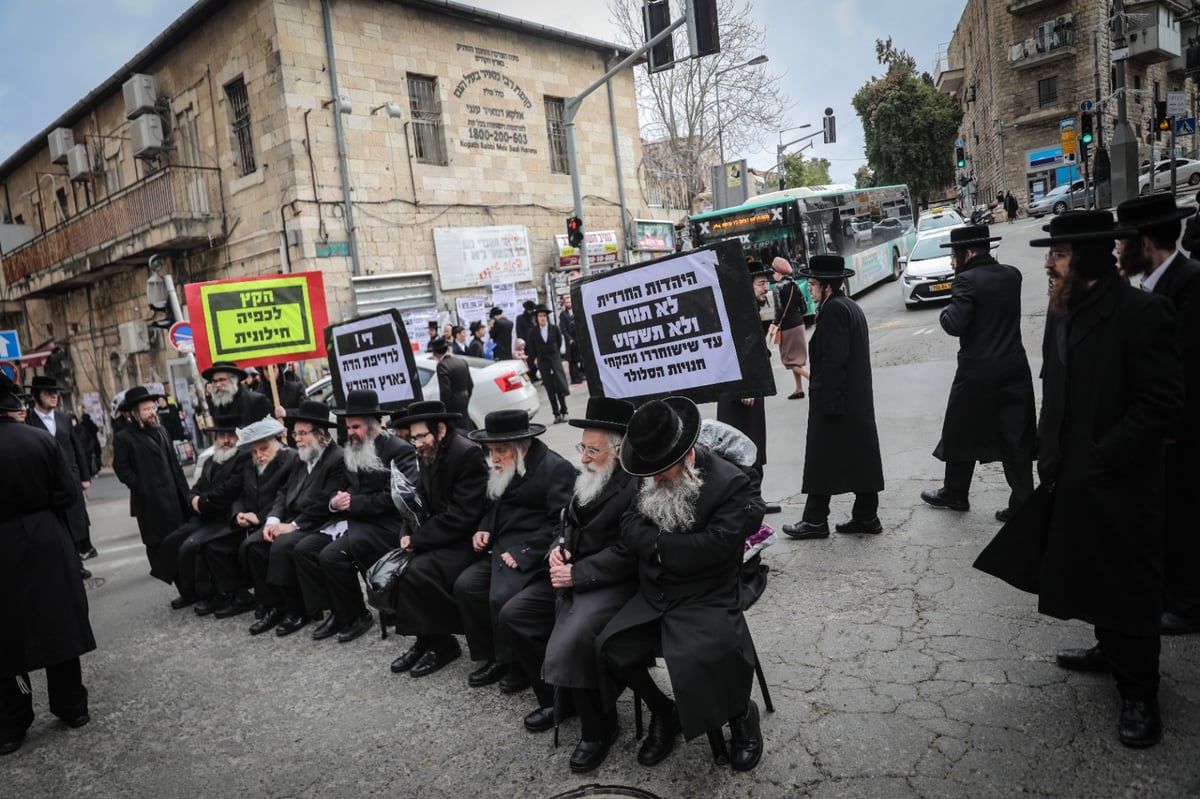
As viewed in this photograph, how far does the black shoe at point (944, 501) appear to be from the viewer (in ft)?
19.2

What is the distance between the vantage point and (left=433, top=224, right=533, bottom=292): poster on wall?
61.5 feet

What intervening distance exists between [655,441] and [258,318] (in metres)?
6.82

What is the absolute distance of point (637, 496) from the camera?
3.54 m

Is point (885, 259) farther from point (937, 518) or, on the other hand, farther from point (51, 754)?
point (51, 754)

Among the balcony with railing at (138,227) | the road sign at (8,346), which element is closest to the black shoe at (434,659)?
the road sign at (8,346)

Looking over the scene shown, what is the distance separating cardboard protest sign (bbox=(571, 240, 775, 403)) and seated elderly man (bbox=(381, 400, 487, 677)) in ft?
3.68

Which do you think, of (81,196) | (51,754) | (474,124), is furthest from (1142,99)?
(51,754)

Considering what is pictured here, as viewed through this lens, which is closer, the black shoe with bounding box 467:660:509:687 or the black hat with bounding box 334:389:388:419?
the black shoe with bounding box 467:660:509:687

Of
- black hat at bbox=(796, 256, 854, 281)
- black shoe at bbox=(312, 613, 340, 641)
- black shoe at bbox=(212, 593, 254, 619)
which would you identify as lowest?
black shoe at bbox=(212, 593, 254, 619)

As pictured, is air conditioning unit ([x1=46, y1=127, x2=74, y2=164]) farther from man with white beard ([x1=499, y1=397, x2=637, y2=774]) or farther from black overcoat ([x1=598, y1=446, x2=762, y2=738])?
black overcoat ([x1=598, y1=446, x2=762, y2=738])

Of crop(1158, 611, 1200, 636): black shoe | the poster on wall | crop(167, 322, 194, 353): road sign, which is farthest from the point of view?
the poster on wall

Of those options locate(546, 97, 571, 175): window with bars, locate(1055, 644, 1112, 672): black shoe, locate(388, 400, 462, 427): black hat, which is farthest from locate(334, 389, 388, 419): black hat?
locate(546, 97, 571, 175): window with bars

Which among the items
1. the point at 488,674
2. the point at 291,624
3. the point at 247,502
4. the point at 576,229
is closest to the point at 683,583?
the point at 488,674

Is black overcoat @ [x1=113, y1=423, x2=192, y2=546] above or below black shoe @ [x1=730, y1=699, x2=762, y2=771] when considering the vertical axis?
above
